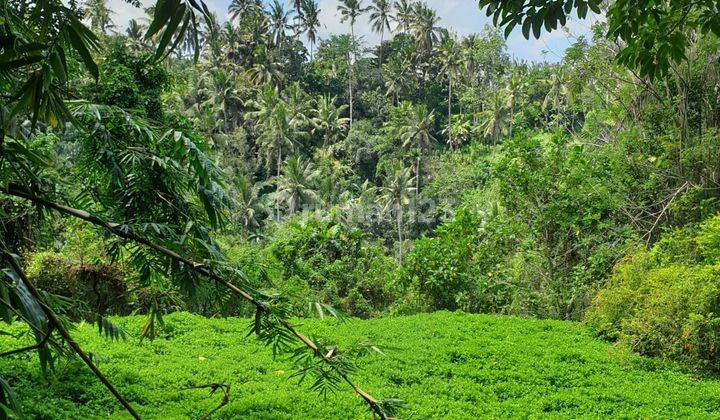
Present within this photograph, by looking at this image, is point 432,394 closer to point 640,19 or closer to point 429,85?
point 640,19

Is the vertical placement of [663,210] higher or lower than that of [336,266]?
higher

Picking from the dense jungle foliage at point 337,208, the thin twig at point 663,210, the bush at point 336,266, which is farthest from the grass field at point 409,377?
the bush at point 336,266

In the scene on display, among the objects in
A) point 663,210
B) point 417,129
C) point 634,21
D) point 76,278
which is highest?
point 417,129

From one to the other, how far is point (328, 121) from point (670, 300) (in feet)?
90.8

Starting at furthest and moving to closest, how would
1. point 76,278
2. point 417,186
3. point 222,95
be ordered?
point 222,95 < point 417,186 < point 76,278

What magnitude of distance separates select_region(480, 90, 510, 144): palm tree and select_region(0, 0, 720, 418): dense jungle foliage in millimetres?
123

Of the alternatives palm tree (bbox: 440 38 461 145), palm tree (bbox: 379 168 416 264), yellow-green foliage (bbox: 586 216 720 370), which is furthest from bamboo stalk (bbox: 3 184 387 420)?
palm tree (bbox: 440 38 461 145)

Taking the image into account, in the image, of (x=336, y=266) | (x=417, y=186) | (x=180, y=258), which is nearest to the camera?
(x=180, y=258)

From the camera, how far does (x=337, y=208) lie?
1310 centimetres

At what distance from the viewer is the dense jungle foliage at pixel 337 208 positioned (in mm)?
1242

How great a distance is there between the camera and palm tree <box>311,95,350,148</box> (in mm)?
32906

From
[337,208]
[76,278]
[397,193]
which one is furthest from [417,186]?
[76,278]

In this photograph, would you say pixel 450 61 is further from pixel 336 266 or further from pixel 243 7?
pixel 336 266

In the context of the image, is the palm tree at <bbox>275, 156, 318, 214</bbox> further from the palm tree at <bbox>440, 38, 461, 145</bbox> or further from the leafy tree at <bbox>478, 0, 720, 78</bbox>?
the leafy tree at <bbox>478, 0, 720, 78</bbox>
